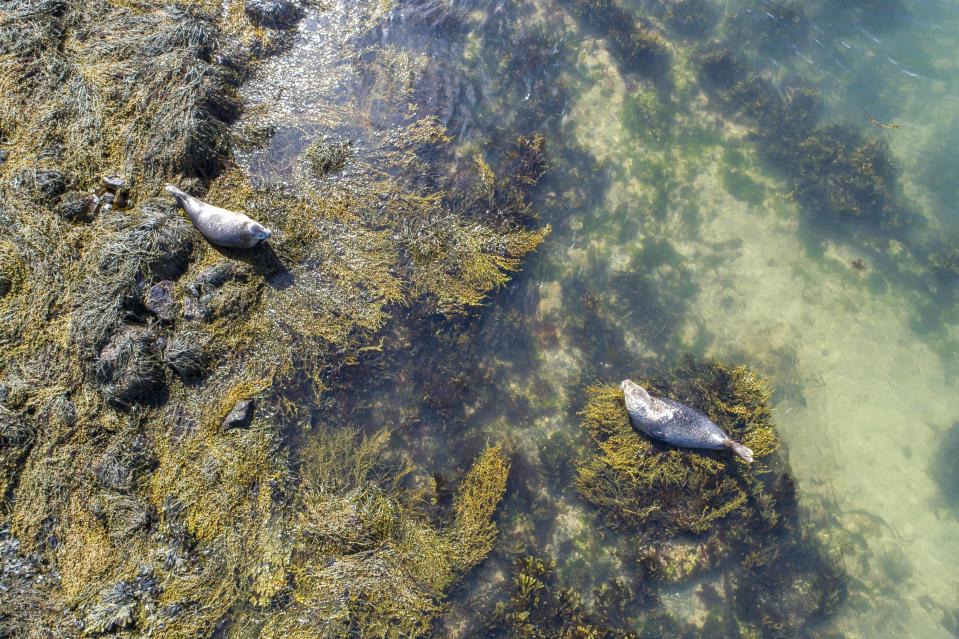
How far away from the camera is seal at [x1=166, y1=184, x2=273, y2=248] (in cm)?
594

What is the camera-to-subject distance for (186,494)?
5.29 meters

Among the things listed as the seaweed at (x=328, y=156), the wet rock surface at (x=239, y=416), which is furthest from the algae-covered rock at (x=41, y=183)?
the wet rock surface at (x=239, y=416)

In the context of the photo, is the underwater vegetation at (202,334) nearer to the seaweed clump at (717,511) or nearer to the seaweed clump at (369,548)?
the seaweed clump at (369,548)

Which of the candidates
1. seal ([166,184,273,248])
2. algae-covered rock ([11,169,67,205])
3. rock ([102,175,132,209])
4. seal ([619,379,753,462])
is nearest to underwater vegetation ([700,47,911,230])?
seal ([619,379,753,462])

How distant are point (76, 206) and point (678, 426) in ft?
26.0

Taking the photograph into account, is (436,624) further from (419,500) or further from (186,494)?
(186,494)

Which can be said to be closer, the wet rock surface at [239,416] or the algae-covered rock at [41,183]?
the wet rock surface at [239,416]

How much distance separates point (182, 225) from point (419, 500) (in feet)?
14.5

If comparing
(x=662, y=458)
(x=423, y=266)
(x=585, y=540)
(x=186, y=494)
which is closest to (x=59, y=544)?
(x=186, y=494)

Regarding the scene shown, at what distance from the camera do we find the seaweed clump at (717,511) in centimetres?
639

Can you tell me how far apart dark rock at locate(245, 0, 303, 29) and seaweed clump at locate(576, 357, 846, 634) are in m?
7.07

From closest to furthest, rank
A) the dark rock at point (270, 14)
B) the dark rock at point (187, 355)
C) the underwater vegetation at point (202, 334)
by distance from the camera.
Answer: the underwater vegetation at point (202, 334) → the dark rock at point (187, 355) → the dark rock at point (270, 14)

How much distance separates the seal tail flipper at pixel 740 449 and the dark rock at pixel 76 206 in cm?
843

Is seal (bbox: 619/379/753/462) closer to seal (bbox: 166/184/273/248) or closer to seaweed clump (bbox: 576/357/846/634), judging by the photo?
seaweed clump (bbox: 576/357/846/634)
